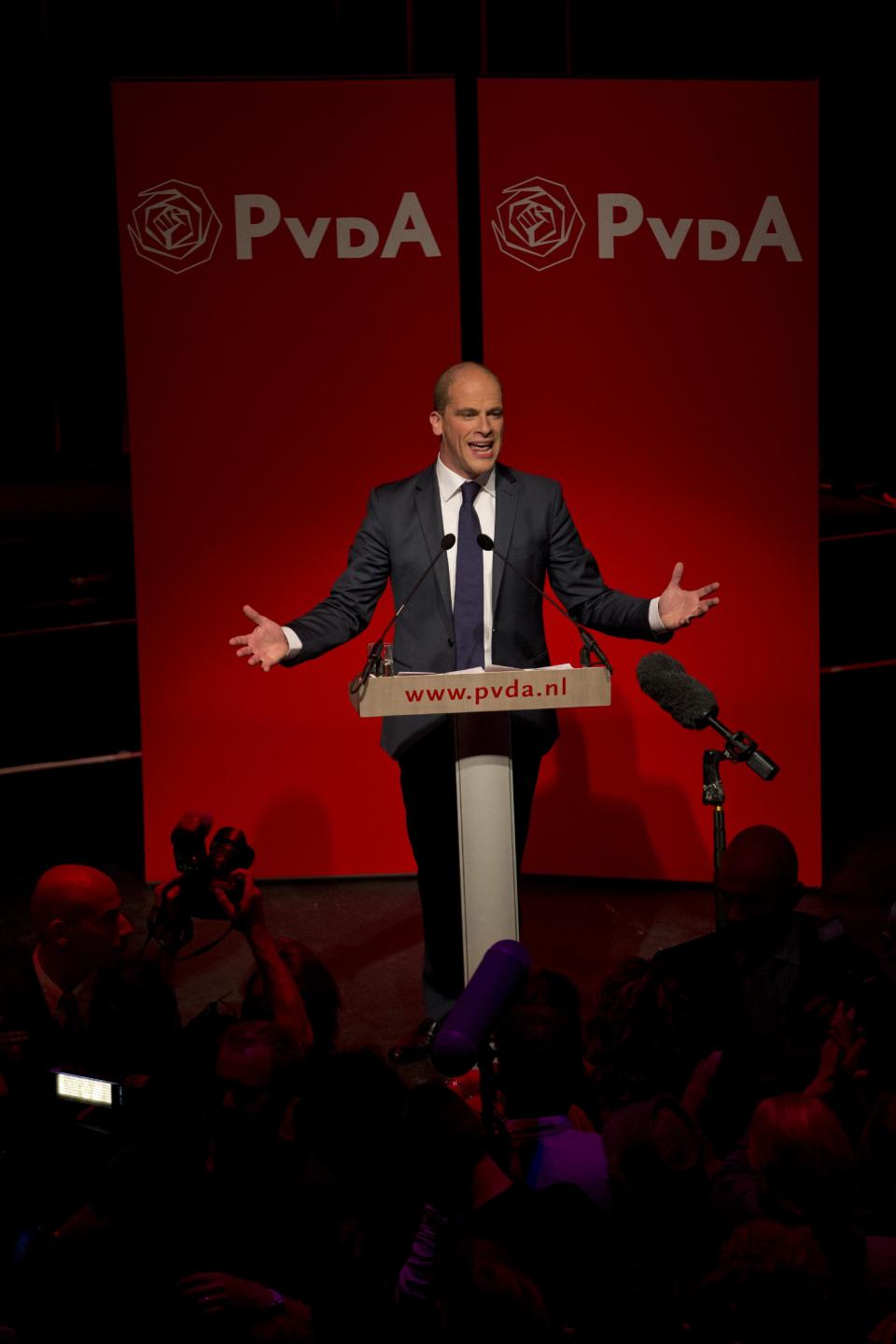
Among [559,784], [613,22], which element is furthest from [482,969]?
[613,22]

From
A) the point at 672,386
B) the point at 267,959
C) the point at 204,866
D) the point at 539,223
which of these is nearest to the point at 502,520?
the point at 204,866

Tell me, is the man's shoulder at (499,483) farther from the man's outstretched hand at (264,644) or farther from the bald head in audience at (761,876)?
the bald head in audience at (761,876)

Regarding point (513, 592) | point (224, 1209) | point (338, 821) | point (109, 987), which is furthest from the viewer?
point (338, 821)

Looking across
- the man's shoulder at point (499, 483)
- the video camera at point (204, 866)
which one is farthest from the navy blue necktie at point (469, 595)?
the video camera at point (204, 866)

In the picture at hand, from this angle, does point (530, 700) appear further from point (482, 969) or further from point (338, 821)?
point (338, 821)

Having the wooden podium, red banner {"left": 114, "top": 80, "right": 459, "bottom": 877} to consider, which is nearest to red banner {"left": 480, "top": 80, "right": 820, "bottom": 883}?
red banner {"left": 114, "top": 80, "right": 459, "bottom": 877}

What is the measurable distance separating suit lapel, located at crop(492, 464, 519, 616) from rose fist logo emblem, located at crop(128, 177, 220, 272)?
6.55 ft

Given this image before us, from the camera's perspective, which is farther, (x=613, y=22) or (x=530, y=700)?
(x=613, y=22)

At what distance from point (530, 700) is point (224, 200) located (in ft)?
9.12

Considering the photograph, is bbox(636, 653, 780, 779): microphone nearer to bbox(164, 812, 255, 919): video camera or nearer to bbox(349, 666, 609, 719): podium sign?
bbox(349, 666, 609, 719): podium sign

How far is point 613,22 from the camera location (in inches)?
232

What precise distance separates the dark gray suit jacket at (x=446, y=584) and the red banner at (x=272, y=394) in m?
1.43

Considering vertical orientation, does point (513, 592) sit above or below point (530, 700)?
above

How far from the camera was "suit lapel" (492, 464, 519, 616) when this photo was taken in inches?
149
